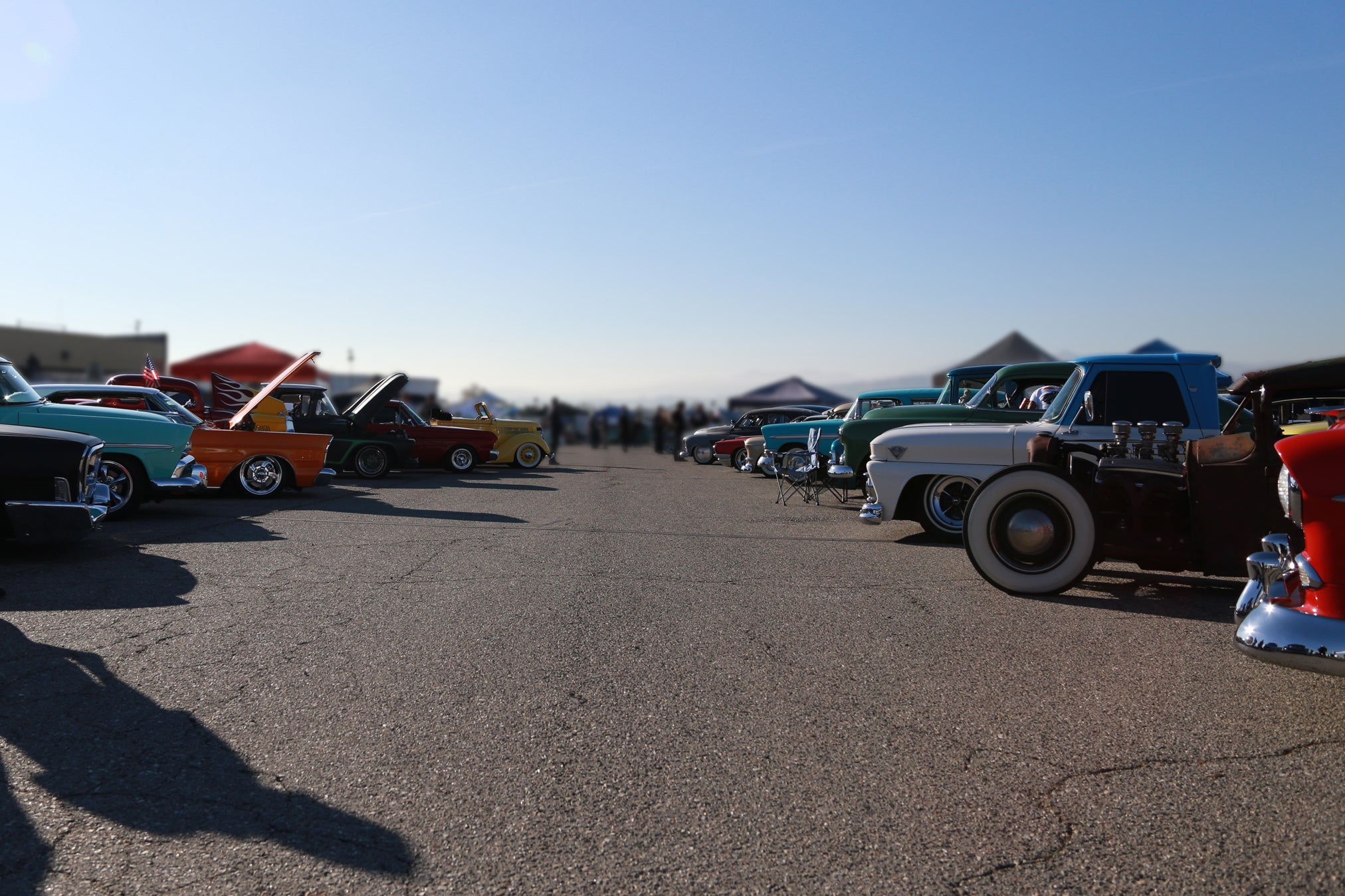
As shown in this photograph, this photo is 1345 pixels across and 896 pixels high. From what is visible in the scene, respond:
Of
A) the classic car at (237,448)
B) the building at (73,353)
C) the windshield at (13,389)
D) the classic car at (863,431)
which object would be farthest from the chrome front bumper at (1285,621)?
the building at (73,353)

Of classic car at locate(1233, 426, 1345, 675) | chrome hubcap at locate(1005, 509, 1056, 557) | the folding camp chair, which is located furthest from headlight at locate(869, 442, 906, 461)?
classic car at locate(1233, 426, 1345, 675)

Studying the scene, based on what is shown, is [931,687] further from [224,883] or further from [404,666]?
[224,883]

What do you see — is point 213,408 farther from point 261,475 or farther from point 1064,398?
point 1064,398

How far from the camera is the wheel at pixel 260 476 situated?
45.5 ft

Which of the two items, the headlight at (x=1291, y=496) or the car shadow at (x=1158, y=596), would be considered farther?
the car shadow at (x=1158, y=596)

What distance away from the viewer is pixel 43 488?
767cm

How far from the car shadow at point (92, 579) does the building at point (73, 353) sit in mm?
52307

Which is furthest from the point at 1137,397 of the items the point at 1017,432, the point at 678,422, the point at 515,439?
the point at 678,422

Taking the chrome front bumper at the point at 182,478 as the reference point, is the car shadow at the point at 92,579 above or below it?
below

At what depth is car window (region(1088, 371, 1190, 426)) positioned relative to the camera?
870 cm

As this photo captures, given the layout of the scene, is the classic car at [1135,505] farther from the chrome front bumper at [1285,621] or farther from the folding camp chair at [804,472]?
the folding camp chair at [804,472]

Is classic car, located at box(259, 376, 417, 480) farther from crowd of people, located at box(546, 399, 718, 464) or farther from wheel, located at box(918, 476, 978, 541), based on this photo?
wheel, located at box(918, 476, 978, 541)

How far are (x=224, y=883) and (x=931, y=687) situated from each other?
318 centimetres

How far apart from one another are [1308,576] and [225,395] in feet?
59.5
